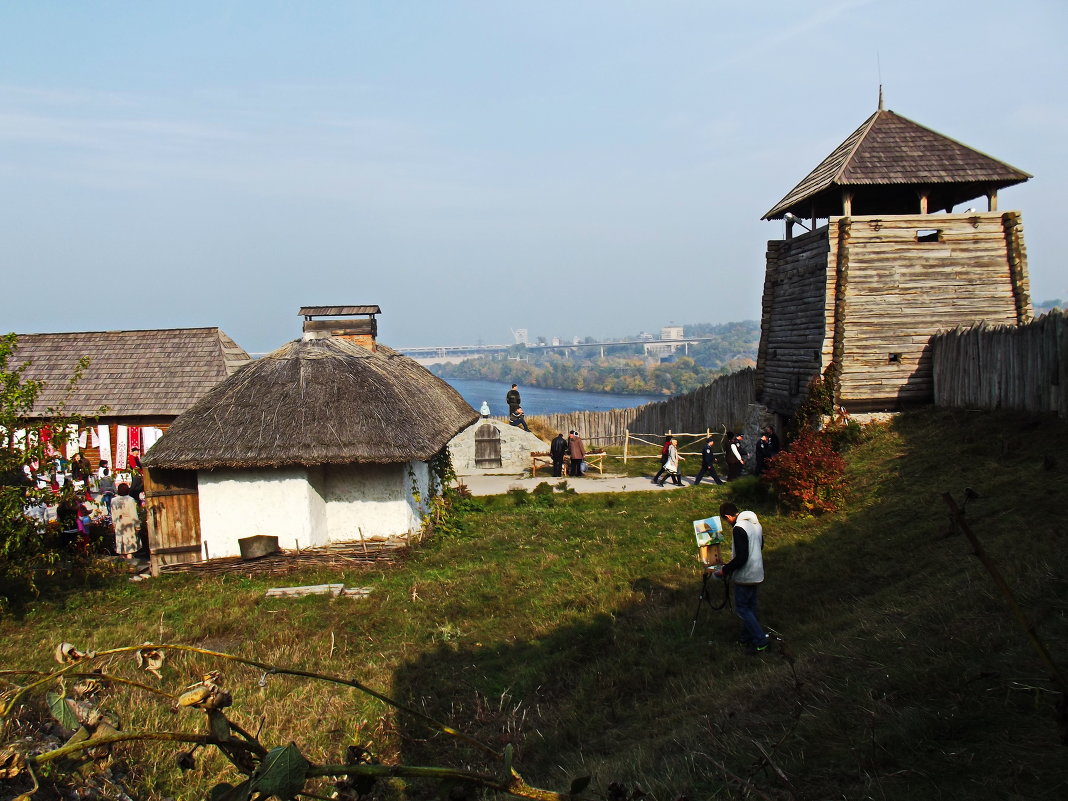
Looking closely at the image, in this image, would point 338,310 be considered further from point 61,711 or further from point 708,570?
point 61,711

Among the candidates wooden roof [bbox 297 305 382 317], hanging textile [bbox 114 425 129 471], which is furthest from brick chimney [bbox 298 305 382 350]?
hanging textile [bbox 114 425 129 471]

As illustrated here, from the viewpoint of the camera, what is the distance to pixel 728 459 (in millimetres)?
19703

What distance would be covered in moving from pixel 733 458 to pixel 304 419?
10.8 meters

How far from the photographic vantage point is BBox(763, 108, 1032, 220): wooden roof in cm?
1672

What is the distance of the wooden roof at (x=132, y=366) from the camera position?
21875 mm

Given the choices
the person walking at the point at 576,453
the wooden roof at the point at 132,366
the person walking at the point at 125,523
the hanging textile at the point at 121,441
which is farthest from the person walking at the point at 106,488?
the person walking at the point at 576,453

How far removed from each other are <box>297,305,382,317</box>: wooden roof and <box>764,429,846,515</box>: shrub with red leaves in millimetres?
12605

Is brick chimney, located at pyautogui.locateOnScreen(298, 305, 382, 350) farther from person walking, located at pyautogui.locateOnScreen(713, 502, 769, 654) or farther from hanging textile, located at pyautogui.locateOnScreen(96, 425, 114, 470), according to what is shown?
person walking, located at pyautogui.locateOnScreen(713, 502, 769, 654)

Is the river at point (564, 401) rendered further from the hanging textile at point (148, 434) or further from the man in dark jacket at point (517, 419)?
the hanging textile at point (148, 434)

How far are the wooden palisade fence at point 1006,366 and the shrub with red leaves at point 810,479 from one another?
3.14 metres

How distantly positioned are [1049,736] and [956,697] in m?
0.85

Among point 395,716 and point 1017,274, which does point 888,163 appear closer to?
point 1017,274

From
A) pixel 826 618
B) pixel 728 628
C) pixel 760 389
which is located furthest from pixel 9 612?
pixel 760 389

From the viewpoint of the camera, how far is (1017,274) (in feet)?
54.2
